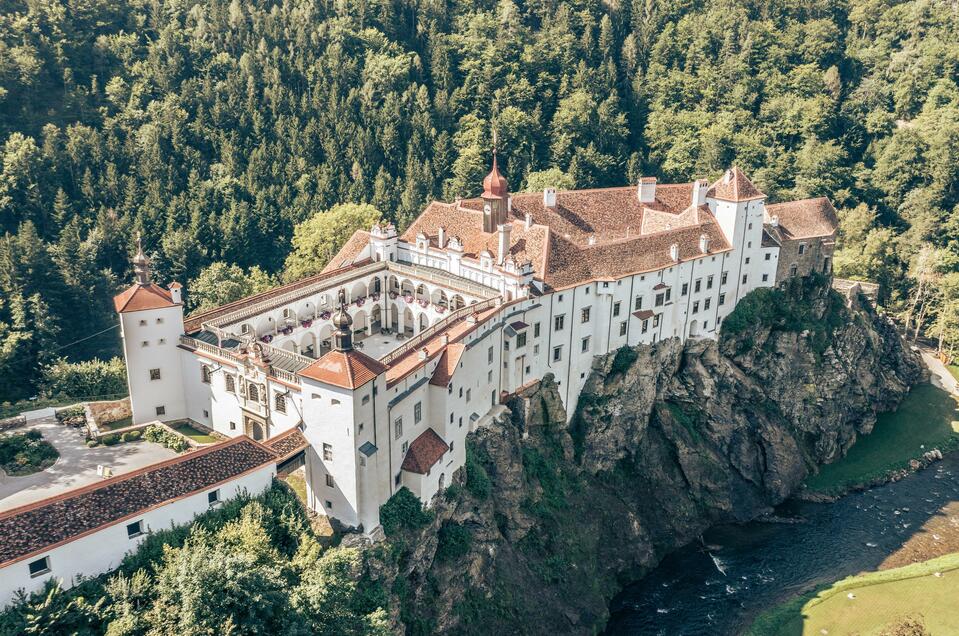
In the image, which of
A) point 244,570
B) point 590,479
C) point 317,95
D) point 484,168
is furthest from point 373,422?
point 317,95

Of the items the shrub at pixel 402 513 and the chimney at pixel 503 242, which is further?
the chimney at pixel 503 242

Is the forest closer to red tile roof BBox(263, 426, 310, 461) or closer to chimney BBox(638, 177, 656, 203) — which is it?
chimney BBox(638, 177, 656, 203)

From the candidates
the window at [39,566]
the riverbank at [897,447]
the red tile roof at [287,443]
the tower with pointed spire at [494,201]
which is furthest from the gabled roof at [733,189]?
the window at [39,566]

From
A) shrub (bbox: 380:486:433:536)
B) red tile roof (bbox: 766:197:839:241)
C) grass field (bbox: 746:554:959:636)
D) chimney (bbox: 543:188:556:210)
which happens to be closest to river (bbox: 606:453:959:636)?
grass field (bbox: 746:554:959:636)

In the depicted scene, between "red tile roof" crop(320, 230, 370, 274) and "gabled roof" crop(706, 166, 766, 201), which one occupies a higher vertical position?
"gabled roof" crop(706, 166, 766, 201)

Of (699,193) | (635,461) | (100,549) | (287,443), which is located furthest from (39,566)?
(699,193)

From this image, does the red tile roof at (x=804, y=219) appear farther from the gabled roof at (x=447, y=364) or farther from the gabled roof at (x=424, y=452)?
the gabled roof at (x=424, y=452)
